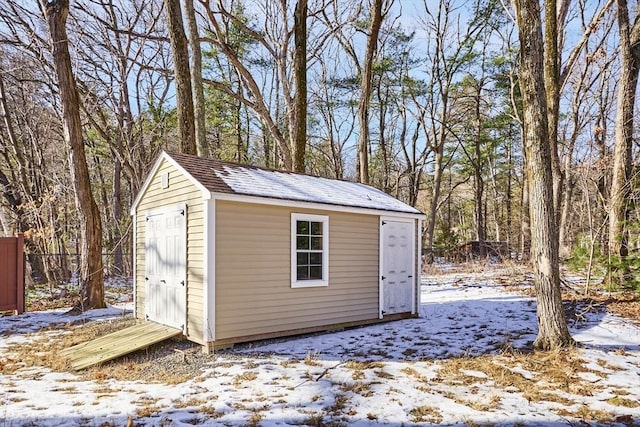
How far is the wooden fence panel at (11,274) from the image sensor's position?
344 inches

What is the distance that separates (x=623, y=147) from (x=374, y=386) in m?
8.28

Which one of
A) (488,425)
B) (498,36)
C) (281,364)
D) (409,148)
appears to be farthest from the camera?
(409,148)

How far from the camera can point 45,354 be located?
577 cm

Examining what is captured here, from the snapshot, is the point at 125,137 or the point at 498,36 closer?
the point at 125,137

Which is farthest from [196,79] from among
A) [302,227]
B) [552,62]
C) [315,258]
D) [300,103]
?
[552,62]

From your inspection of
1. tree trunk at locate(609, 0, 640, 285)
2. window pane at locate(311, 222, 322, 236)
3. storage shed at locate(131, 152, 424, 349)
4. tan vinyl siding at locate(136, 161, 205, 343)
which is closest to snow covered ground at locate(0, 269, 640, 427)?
storage shed at locate(131, 152, 424, 349)

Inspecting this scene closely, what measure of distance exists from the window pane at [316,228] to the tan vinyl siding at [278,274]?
214 millimetres

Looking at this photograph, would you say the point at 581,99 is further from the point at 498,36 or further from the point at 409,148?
the point at 409,148

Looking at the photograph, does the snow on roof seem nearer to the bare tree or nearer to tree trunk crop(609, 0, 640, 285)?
the bare tree

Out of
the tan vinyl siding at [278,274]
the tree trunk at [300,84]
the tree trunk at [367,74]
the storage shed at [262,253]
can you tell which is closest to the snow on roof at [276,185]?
the storage shed at [262,253]

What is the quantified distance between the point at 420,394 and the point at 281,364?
1846mm

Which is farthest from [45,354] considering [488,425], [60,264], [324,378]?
[60,264]

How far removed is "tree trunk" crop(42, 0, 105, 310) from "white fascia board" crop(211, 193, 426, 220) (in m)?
5.05

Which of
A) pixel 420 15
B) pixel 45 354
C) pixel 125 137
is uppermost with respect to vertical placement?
pixel 420 15
